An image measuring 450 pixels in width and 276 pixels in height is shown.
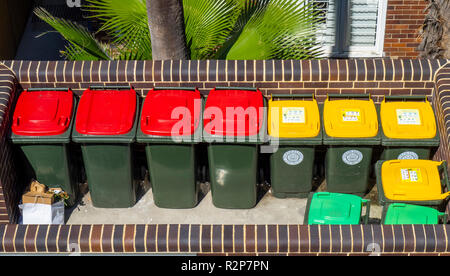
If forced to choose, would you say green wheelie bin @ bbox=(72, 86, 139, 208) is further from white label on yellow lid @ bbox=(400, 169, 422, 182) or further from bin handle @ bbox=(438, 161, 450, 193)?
bin handle @ bbox=(438, 161, 450, 193)

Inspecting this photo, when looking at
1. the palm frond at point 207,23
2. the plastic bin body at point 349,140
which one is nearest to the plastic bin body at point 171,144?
the palm frond at point 207,23

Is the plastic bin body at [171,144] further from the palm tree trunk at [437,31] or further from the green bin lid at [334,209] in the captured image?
the palm tree trunk at [437,31]

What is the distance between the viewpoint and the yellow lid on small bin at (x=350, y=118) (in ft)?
22.0

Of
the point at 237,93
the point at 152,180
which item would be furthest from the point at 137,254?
the point at 237,93

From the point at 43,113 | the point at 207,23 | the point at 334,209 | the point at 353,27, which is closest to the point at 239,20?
the point at 207,23

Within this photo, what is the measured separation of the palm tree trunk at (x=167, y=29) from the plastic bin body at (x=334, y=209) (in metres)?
2.31

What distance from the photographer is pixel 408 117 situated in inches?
268

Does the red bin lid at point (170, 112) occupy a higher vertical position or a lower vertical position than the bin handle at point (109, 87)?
lower

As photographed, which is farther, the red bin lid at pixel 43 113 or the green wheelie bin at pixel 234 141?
the red bin lid at pixel 43 113

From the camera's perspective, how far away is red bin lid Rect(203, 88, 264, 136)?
21.5 ft

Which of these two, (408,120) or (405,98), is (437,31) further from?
(408,120)

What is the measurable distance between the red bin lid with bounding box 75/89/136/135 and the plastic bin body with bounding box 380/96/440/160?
2.65 metres

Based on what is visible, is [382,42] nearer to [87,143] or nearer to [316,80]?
[316,80]

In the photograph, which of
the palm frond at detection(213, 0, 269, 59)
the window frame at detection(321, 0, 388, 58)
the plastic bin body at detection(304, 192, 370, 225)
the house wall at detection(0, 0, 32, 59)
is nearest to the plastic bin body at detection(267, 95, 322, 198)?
the plastic bin body at detection(304, 192, 370, 225)
